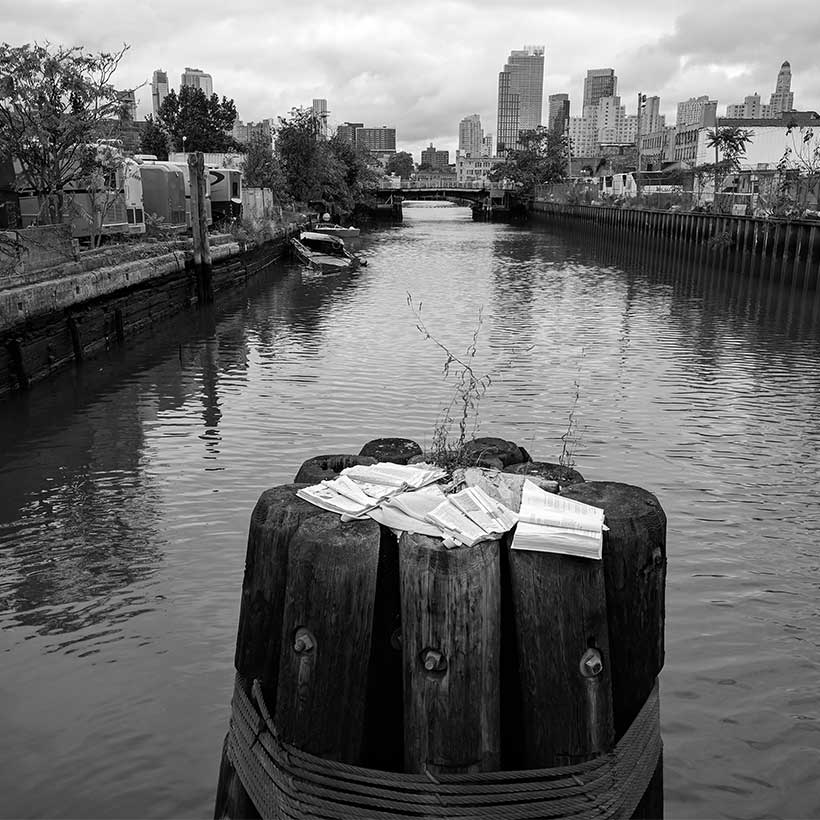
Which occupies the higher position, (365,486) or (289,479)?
(365,486)

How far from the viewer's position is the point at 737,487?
10797mm

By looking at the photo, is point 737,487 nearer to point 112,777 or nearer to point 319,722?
point 112,777

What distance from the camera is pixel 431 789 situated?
10.4 ft

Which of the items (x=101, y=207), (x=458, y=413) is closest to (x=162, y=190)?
(x=101, y=207)

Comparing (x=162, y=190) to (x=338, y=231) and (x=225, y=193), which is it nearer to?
(x=225, y=193)

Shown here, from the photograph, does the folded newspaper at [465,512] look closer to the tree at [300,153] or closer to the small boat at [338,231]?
the small boat at [338,231]

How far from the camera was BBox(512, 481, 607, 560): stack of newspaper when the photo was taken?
3137mm

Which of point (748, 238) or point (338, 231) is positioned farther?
point (338, 231)

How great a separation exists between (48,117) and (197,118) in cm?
8940

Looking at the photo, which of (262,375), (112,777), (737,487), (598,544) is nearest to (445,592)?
(598,544)

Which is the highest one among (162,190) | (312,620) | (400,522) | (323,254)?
(162,190)

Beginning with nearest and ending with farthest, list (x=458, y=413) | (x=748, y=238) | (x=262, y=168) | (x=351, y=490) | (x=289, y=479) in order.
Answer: (x=351, y=490) < (x=289, y=479) < (x=458, y=413) < (x=748, y=238) < (x=262, y=168)

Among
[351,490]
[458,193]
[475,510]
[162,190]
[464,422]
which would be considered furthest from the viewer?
[458,193]

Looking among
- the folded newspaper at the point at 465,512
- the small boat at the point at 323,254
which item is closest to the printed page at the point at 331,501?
the folded newspaper at the point at 465,512
